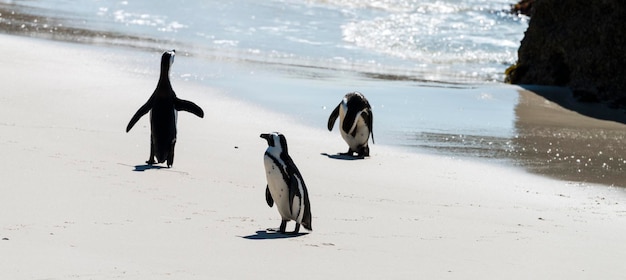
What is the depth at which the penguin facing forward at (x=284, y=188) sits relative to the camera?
19.1 ft

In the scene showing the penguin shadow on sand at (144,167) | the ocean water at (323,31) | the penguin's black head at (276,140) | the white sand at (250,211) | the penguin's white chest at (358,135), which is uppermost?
the ocean water at (323,31)

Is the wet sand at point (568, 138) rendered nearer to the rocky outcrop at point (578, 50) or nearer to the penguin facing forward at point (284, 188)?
the rocky outcrop at point (578, 50)

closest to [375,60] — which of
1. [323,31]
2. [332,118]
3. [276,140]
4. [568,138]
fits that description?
[323,31]

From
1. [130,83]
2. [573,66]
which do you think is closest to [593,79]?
[573,66]

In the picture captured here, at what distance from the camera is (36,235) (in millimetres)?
4906

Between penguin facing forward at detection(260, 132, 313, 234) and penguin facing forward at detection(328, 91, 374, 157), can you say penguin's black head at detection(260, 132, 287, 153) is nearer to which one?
penguin facing forward at detection(260, 132, 313, 234)

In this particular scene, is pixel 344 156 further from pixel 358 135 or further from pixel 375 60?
pixel 375 60

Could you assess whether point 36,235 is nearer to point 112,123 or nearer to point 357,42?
point 112,123

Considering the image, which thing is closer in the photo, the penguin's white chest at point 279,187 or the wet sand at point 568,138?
the penguin's white chest at point 279,187

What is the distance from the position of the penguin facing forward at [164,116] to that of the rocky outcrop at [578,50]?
7100 mm

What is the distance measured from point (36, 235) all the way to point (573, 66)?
11016 mm

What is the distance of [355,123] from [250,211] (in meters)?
3.28

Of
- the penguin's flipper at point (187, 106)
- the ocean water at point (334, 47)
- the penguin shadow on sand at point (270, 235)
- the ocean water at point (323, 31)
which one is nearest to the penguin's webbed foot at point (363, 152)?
the ocean water at point (334, 47)

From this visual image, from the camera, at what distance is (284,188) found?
5910 millimetres
